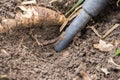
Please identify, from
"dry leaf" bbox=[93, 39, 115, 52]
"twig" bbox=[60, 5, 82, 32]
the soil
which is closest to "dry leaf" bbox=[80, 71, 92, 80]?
the soil

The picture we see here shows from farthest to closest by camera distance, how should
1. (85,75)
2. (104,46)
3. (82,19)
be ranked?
(82,19) < (104,46) < (85,75)

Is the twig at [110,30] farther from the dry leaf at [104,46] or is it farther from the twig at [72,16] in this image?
the twig at [72,16]

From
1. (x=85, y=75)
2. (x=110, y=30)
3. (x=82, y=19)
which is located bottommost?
(x=85, y=75)

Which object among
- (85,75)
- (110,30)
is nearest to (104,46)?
(110,30)

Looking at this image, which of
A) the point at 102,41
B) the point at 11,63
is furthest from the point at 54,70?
the point at 102,41

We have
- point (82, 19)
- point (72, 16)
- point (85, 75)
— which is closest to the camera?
point (85, 75)

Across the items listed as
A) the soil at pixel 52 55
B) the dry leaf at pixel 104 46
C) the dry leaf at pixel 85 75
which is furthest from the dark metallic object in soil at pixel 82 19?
the dry leaf at pixel 85 75

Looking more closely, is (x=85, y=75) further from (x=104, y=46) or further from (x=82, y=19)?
(x=82, y=19)

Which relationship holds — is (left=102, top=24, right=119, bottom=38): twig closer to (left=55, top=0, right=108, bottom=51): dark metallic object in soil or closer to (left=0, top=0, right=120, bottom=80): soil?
(left=0, top=0, right=120, bottom=80): soil

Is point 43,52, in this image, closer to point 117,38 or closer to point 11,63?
point 11,63
